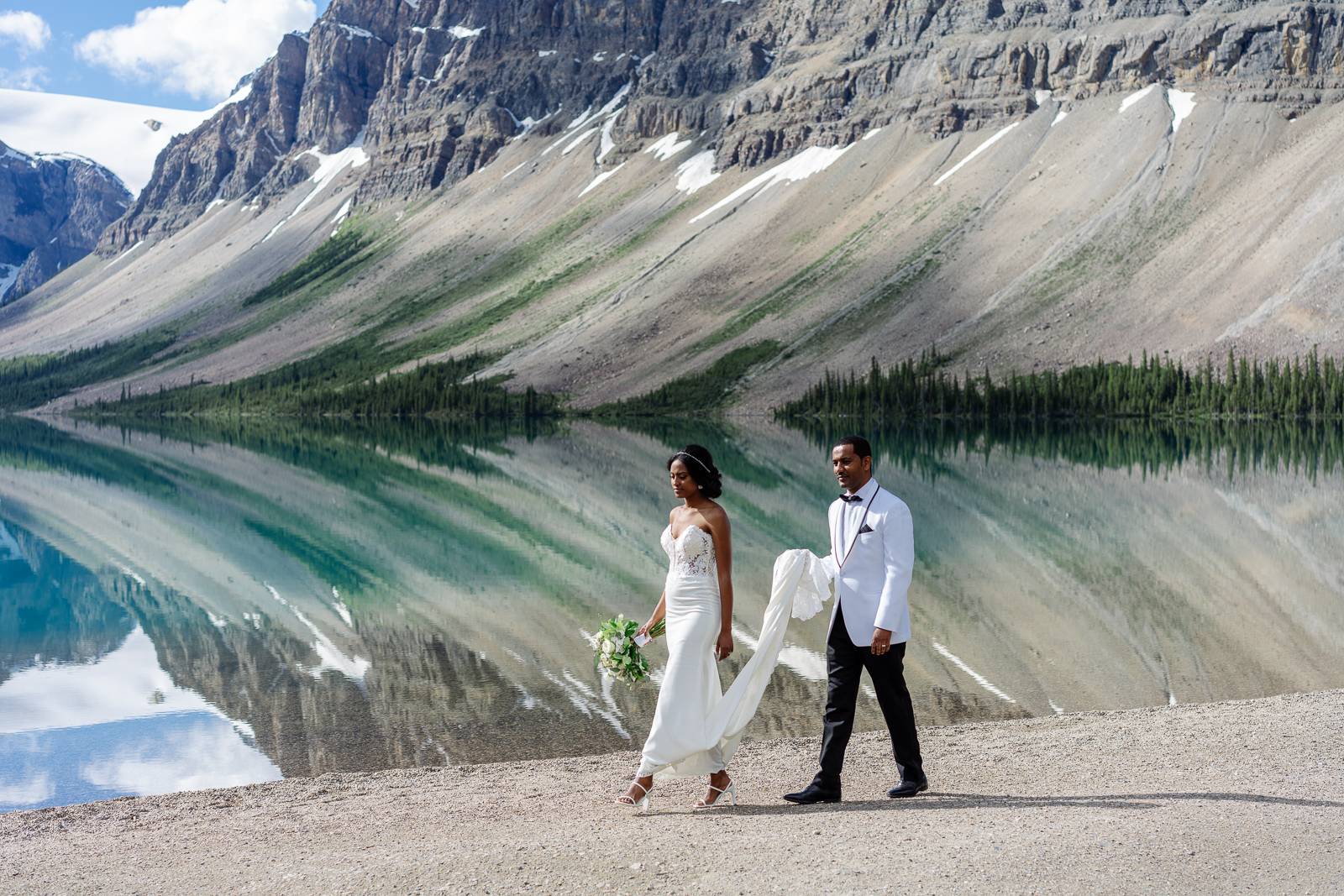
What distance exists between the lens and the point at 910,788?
12461mm

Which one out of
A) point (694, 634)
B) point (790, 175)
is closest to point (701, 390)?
point (790, 175)

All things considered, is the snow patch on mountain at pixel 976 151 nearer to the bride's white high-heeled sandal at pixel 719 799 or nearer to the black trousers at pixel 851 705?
the black trousers at pixel 851 705

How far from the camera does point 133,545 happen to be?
42.4m

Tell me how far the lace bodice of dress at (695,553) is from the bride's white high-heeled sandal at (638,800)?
2.01 metres

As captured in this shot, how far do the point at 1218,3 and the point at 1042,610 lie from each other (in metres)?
179

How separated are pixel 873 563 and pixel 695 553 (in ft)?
5.35

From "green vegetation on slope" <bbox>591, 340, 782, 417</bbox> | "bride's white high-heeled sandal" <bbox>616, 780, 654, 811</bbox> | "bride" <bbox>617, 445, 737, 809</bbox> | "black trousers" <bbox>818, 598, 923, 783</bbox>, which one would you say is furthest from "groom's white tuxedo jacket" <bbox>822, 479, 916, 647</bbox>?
"green vegetation on slope" <bbox>591, 340, 782, 417</bbox>

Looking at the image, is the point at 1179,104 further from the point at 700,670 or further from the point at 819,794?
the point at 700,670

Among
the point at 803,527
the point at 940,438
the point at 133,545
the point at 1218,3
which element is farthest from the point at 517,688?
the point at 1218,3

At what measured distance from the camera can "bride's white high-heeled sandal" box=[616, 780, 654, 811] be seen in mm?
12211

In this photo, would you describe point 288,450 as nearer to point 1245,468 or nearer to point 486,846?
point 1245,468

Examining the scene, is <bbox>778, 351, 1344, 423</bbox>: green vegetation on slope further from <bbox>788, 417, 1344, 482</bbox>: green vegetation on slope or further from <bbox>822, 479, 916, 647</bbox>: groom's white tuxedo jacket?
<bbox>822, 479, 916, 647</bbox>: groom's white tuxedo jacket

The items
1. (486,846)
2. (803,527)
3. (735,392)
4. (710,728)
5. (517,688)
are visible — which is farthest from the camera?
(735,392)

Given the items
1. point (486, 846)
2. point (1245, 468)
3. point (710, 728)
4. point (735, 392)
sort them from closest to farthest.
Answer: point (486, 846) → point (710, 728) → point (1245, 468) → point (735, 392)
